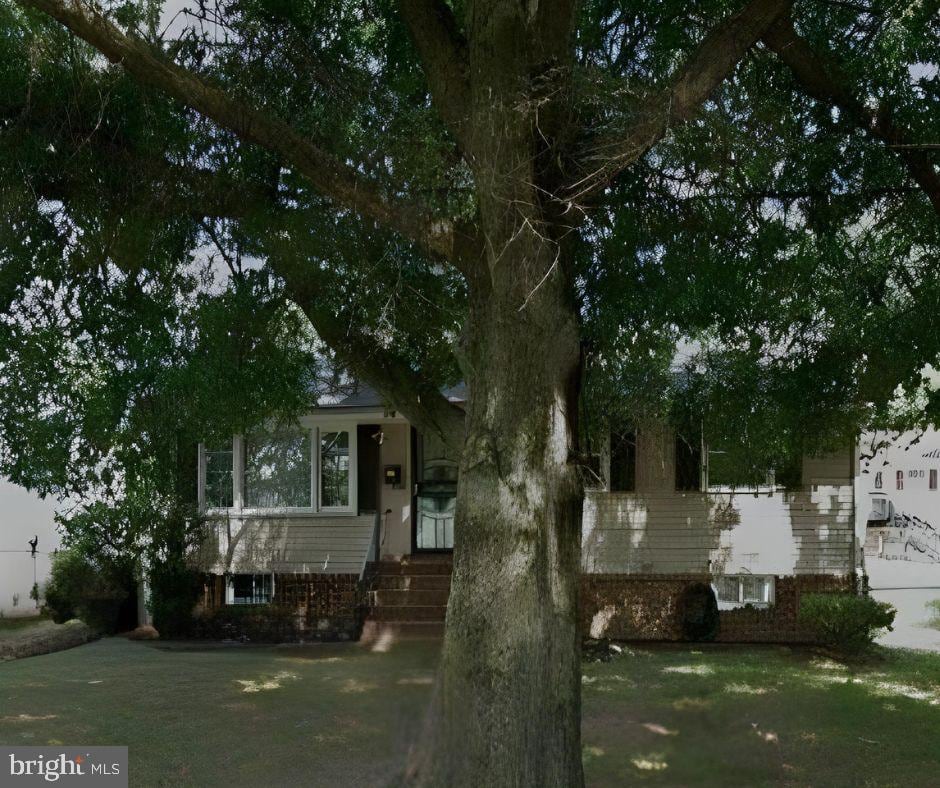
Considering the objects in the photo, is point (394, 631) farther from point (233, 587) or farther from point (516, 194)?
point (516, 194)

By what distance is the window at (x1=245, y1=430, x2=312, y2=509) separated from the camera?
17.4m

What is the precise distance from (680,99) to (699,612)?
10101mm

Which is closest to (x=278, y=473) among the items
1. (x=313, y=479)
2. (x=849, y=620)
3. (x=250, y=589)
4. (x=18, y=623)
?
(x=313, y=479)

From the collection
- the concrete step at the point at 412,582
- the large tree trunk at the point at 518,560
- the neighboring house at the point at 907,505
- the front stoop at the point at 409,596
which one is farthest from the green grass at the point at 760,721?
the neighboring house at the point at 907,505

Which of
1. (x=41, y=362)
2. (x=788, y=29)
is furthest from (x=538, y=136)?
(x=41, y=362)

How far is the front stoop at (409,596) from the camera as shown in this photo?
15641 millimetres

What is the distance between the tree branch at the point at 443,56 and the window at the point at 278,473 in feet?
33.1

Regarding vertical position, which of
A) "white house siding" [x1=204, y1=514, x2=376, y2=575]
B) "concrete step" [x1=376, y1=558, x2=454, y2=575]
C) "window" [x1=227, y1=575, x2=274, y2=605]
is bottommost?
"window" [x1=227, y1=575, x2=274, y2=605]

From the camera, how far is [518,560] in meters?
6.71

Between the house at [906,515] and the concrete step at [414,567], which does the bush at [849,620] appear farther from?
the house at [906,515]

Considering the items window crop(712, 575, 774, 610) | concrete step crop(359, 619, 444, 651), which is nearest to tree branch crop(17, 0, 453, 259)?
concrete step crop(359, 619, 444, 651)

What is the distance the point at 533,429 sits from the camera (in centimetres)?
690

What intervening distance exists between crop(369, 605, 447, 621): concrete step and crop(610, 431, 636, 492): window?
3348 mm

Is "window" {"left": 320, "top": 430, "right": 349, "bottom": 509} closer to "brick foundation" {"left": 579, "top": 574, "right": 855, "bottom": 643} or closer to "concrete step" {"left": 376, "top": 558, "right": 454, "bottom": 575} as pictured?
"concrete step" {"left": 376, "top": 558, "right": 454, "bottom": 575}
